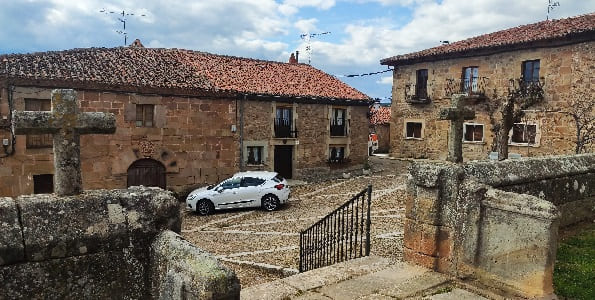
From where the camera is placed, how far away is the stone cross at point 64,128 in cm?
238

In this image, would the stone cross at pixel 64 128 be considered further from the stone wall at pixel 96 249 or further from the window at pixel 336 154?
the window at pixel 336 154

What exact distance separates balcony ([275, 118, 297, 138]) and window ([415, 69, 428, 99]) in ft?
27.6

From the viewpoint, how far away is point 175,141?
16391mm

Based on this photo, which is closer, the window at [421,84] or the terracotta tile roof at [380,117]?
the window at [421,84]

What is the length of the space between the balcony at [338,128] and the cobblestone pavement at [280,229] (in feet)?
11.5

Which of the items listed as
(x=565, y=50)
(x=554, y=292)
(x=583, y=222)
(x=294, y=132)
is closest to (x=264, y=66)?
(x=294, y=132)

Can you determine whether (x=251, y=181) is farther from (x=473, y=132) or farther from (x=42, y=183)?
(x=473, y=132)

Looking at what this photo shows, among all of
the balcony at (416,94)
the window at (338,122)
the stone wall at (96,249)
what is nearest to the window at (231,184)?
the window at (338,122)

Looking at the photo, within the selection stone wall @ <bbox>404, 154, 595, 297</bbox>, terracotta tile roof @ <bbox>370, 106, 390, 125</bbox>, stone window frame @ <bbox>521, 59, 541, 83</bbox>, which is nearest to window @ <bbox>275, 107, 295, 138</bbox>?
stone window frame @ <bbox>521, 59, 541, 83</bbox>

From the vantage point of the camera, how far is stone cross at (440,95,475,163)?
4809mm

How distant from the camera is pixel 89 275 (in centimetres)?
231

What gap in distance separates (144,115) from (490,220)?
14339 mm

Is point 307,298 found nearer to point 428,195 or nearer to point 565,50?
point 428,195

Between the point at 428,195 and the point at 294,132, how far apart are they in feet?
49.4
